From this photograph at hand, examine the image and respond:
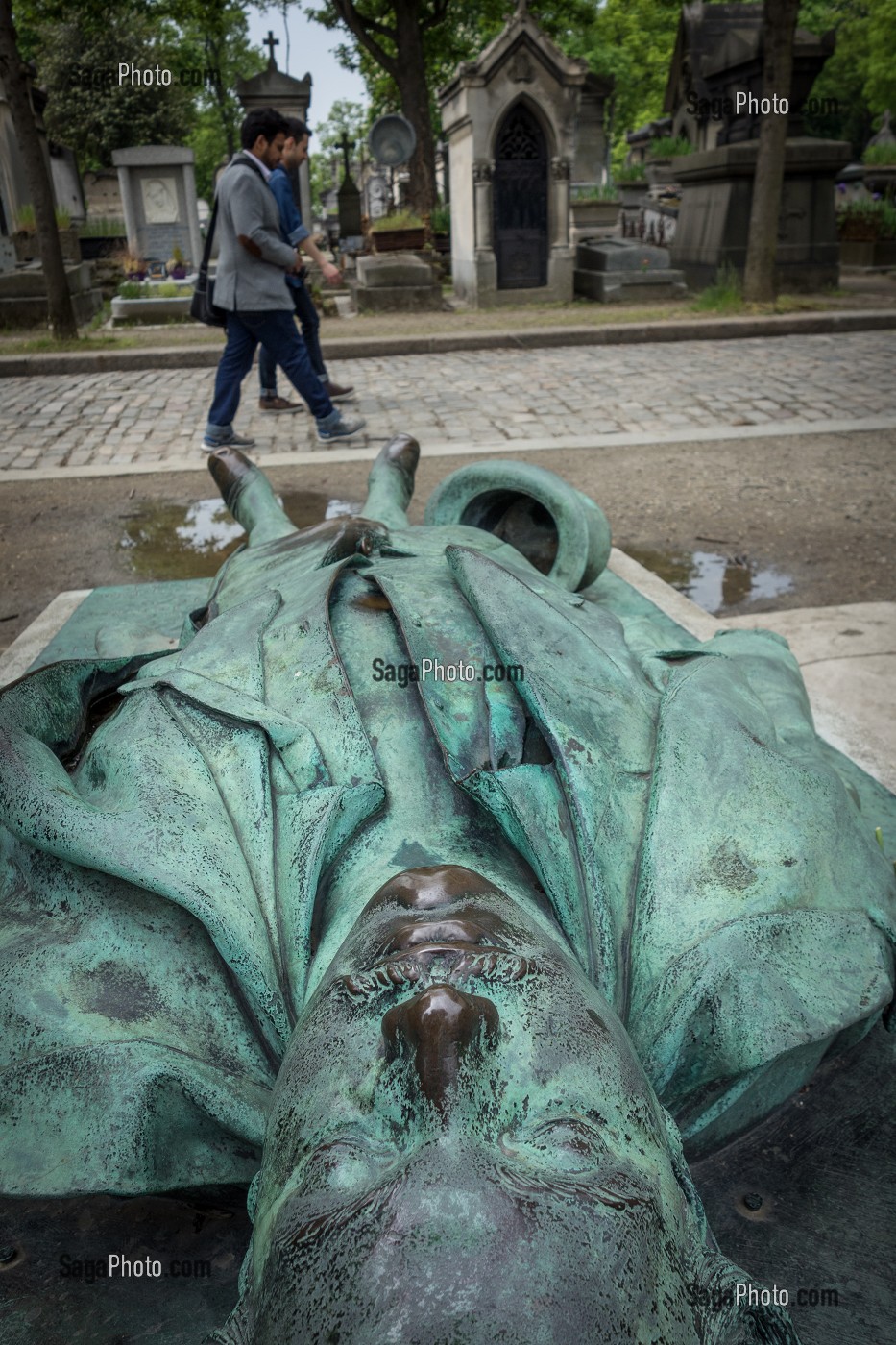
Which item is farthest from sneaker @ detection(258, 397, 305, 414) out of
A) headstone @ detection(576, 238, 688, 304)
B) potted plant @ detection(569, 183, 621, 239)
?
potted plant @ detection(569, 183, 621, 239)

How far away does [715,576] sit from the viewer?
5.59 meters

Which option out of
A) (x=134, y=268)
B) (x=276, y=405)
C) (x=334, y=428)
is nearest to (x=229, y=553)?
(x=334, y=428)

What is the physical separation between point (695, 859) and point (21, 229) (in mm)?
21744

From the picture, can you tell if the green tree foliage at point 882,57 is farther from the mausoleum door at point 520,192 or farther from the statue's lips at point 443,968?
the statue's lips at point 443,968

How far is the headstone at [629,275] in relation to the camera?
1680cm

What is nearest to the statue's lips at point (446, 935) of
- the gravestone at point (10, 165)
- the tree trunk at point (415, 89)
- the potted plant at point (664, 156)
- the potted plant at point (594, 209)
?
the gravestone at point (10, 165)

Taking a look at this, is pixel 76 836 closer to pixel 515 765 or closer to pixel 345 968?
pixel 345 968

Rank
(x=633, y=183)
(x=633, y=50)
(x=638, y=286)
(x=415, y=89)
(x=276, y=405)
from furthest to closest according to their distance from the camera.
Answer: (x=633, y=50) → (x=633, y=183) → (x=415, y=89) → (x=638, y=286) → (x=276, y=405)

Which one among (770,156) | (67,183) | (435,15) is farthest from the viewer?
(67,183)

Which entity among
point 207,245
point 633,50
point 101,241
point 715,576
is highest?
point 633,50

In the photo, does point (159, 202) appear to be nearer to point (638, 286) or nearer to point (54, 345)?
point (54, 345)

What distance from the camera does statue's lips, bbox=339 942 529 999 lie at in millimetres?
1203

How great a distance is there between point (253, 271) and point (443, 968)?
23.3 feet

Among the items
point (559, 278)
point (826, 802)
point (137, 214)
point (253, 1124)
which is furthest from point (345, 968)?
point (137, 214)
